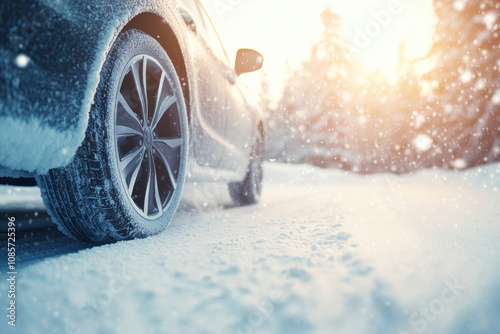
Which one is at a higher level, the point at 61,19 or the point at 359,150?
the point at 61,19

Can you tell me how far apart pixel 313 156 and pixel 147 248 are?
1778 cm

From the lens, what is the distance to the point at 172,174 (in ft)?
6.00

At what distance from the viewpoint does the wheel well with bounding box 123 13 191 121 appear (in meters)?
1.54

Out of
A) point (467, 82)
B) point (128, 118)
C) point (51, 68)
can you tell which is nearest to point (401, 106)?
point (467, 82)

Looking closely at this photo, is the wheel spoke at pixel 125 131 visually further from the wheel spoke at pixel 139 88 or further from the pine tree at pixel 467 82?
the pine tree at pixel 467 82

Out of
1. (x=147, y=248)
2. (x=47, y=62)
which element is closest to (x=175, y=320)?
(x=147, y=248)

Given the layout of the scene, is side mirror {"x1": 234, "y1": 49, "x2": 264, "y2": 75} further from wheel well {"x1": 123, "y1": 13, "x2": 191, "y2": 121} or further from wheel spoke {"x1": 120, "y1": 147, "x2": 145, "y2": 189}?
wheel spoke {"x1": 120, "y1": 147, "x2": 145, "y2": 189}

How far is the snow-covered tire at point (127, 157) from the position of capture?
4.00 feet

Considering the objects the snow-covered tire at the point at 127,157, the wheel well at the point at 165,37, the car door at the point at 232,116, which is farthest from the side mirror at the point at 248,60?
the snow-covered tire at the point at 127,157

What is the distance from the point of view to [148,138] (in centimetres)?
163

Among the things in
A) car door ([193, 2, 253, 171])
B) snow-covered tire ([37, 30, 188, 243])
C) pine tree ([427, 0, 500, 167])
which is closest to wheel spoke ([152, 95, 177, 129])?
snow-covered tire ([37, 30, 188, 243])

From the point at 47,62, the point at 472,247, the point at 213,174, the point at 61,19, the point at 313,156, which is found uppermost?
the point at 61,19

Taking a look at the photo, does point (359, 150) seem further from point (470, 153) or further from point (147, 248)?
point (147, 248)

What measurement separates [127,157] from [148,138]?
21 cm
